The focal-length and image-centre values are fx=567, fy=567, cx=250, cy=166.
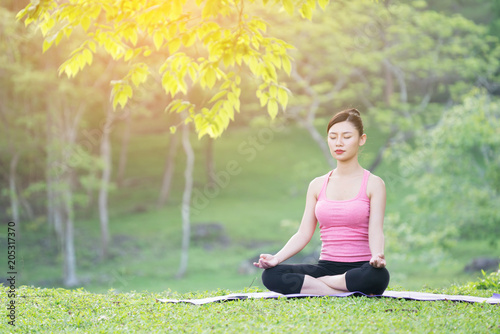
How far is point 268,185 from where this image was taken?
25344mm

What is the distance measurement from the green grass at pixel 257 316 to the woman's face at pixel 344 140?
1.04 meters

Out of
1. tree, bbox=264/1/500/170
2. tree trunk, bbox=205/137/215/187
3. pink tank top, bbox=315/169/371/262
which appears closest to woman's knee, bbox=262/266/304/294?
pink tank top, bbox=315/169/371/262

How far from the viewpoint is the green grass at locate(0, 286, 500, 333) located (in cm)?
326

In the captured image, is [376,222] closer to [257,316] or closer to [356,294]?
[356,294]

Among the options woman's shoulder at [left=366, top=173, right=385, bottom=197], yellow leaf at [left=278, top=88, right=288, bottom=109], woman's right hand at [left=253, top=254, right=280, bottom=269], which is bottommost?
woman's right hand at [left=253, top=254, right=280, bottom=269]

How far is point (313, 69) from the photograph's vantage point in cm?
1680

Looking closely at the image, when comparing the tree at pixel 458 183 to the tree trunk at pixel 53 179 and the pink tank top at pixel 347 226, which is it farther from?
the tree trunk at pixel 53 179

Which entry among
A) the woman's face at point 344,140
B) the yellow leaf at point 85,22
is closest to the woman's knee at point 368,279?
the woman's face at point 344,140

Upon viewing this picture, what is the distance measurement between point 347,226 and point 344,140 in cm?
63

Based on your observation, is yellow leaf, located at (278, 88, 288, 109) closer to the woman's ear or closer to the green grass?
the woman's ear

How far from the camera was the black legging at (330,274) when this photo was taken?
3.89 meters

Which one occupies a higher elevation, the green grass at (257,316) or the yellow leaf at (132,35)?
the yellow leaf at (132,35)

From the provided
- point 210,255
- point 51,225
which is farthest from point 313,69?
point 51,225

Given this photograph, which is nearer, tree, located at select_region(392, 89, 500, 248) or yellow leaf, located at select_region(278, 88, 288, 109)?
yellow leaf, located at select_region(278, 88, 288, 109)
